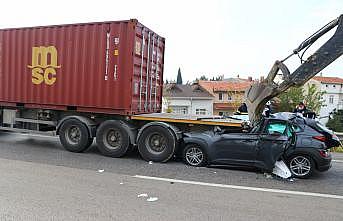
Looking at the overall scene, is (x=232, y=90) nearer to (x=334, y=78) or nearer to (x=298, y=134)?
(x=334, y=78)

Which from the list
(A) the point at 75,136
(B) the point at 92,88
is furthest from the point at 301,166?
(A) the point at 75,136

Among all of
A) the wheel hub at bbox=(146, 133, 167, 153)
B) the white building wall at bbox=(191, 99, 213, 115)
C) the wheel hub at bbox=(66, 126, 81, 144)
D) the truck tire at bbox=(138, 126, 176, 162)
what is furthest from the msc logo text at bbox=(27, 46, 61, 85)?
the white building wall at bbox=(191, 99, 213, 115)

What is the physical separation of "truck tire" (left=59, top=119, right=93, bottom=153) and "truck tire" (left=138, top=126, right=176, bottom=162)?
64.4 inches

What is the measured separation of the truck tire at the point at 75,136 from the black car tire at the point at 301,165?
527 centimetres

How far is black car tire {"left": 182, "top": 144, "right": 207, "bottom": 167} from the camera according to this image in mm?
8328

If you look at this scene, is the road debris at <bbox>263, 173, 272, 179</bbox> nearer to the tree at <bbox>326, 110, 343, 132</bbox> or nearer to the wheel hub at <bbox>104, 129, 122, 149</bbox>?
the wheel hub at <bbox>104, 129, 122, 149</bbox>

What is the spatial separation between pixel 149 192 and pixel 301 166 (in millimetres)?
3539

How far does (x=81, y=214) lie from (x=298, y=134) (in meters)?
5.01

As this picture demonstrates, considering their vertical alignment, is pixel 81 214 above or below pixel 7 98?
below

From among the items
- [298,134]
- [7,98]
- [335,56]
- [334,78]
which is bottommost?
[298,134]

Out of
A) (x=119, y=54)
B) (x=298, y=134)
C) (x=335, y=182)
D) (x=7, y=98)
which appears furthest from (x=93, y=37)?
(x=335, y=182)

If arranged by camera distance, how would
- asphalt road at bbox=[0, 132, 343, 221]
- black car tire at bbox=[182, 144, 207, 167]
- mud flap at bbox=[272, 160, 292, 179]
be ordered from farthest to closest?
black car tire at bbox=[182, 144, 207, 167], mud flap at bbox=[272, 160, 292, 179], asphalt road at bbox=[0, 132, 343, 221]

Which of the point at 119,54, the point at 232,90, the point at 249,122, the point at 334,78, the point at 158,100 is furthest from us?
the point at 334,78

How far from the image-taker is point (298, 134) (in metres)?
7.65
